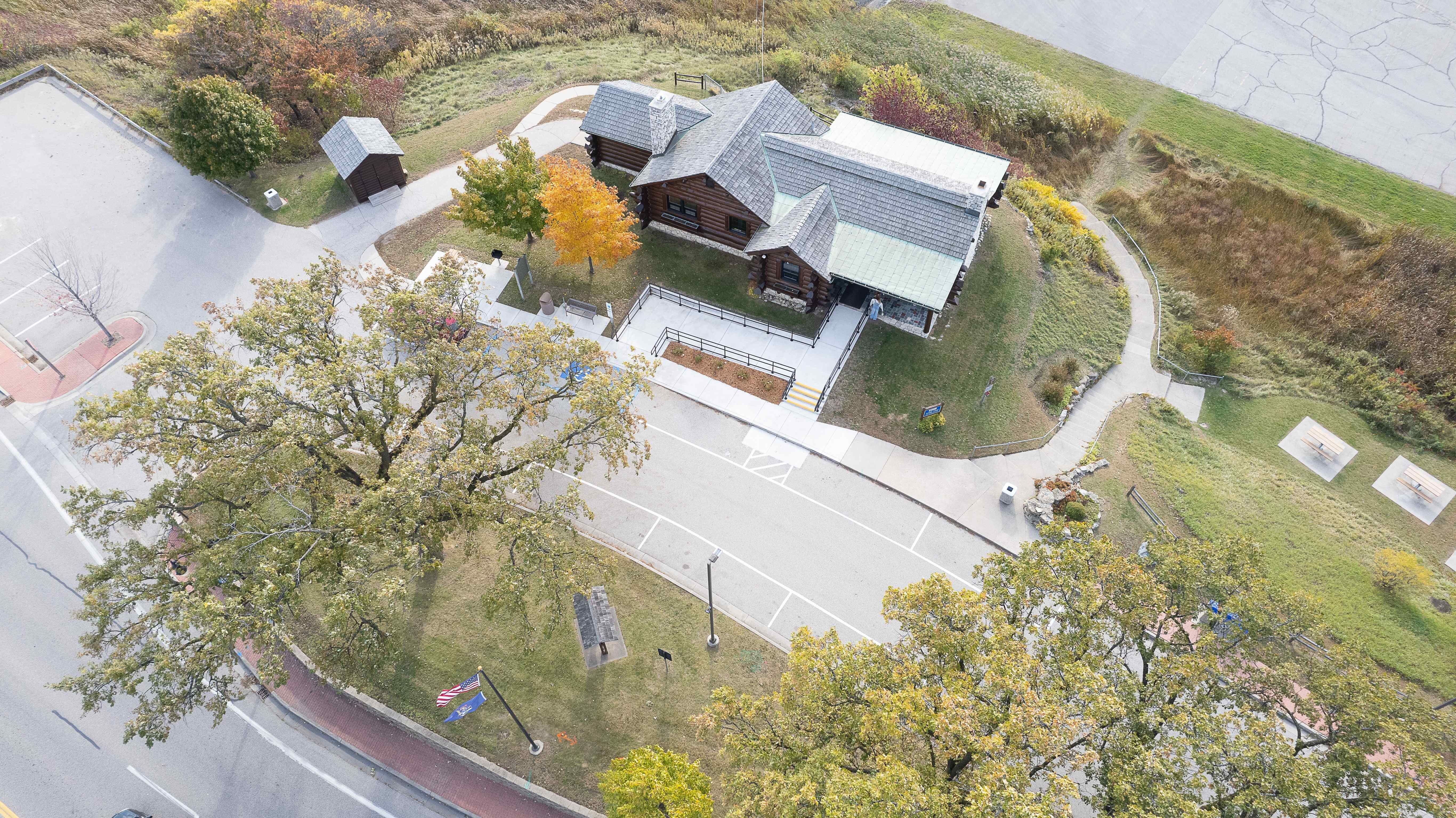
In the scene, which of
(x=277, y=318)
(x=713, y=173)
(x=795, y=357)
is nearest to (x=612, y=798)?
(x=277, y=318)

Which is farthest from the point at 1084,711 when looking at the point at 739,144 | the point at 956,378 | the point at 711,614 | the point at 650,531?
the point at 739,144

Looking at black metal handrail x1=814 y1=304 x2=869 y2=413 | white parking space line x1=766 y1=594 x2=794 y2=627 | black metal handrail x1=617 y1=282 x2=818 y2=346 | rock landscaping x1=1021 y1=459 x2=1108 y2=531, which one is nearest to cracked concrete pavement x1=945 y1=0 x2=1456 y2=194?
black metal handrail x1=814 y1=304 x2=869 y2=413

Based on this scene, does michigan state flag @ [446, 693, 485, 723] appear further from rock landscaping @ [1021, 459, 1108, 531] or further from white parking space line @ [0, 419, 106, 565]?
rock landscaping @ [1021, 459, 1108, 531]

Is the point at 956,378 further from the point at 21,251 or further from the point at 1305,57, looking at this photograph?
the point at 1305,57

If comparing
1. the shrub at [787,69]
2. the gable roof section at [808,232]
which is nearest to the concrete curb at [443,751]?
the gable roof section at [808,232]

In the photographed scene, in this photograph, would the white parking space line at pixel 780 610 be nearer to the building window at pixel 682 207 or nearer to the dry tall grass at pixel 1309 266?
the building window at pixel 682 207

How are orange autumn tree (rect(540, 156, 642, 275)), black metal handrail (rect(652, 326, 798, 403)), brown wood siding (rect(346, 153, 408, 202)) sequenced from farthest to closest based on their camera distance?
brown wood siding (rect(346, 153, 408, 202)) → black metal handrail (rect(652, 326, 798, 403)) → orange autumn tree (rect(540, 156, 642, 275))

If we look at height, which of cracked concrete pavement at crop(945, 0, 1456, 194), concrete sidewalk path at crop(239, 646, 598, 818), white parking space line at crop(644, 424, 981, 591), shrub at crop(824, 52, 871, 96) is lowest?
concrete sidewalk path at crop(239, 646, 598, 818)
